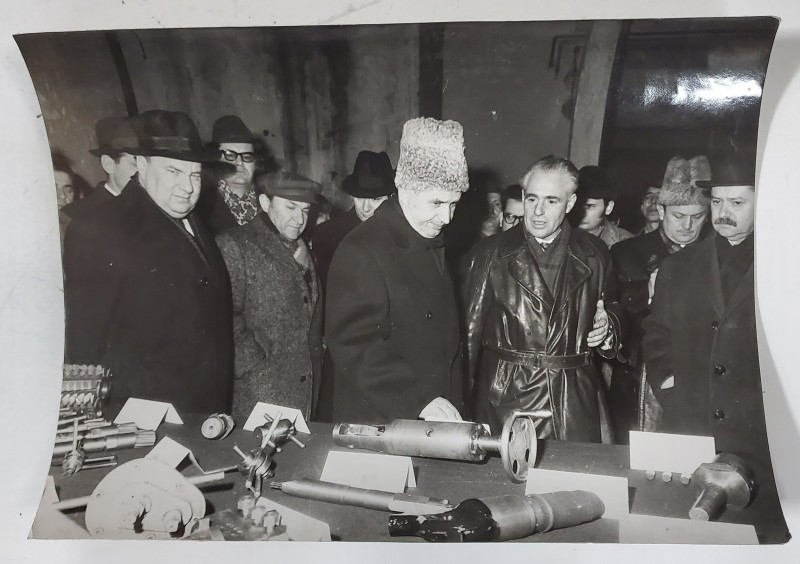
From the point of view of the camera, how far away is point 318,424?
1.93 meters

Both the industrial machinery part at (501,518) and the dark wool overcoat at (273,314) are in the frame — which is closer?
the industrial machinery part at (501,518)

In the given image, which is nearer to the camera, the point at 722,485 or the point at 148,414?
the point at 722,485

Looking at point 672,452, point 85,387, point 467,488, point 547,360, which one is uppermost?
point 547,360

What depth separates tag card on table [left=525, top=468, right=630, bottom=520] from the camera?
1.86m

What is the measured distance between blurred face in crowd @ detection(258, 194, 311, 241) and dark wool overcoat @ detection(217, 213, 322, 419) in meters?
0.03

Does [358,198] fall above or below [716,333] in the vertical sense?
above

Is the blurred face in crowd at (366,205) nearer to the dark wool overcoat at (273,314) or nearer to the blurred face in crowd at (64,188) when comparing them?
the dark wool overcoat at (273,314)

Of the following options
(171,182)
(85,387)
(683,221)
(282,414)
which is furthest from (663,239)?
(85,387)

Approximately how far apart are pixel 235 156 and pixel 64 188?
53cm

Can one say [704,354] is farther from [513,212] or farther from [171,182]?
[171,182]

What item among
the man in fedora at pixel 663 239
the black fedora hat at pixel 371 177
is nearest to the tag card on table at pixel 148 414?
the black fedora hat at pixel 371 177

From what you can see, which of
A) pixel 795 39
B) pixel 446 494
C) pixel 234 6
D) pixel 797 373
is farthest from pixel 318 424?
pixel 795 39

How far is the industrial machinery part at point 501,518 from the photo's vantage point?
179cm

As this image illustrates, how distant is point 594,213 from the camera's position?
1.88 meters
